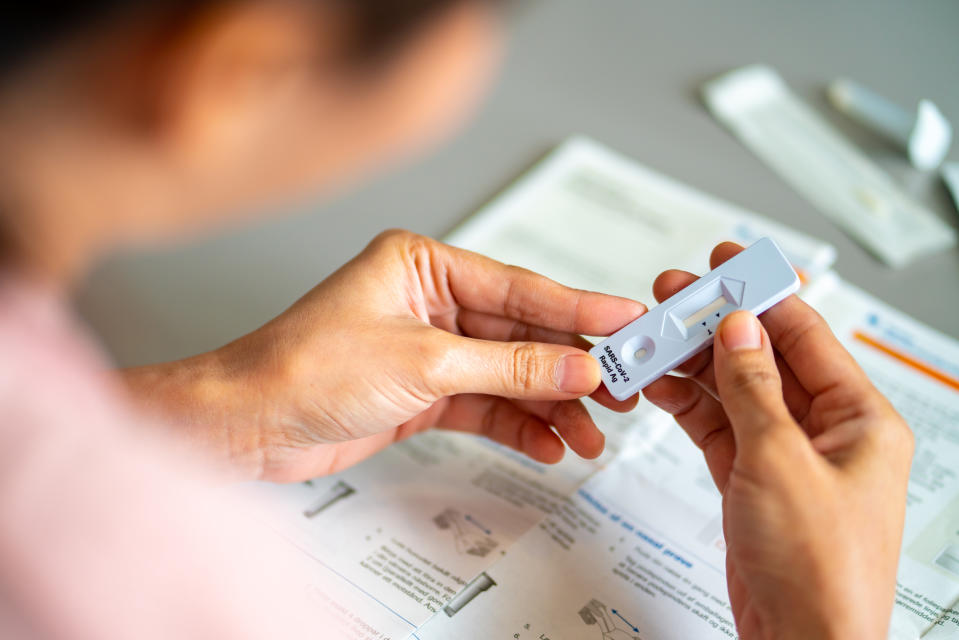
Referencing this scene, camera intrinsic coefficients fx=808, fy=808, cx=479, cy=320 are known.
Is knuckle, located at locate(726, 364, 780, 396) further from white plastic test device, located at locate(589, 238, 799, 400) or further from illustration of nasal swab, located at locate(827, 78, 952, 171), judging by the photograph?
illustration of nasal swab, located at locate(827, 78, 952, 171)

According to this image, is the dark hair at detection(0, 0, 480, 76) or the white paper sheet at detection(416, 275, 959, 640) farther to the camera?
the white paper sheet at detection(416, 275, 959, 640)

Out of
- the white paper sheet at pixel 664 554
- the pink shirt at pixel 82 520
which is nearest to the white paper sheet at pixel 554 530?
the white paper sheet at pixel 664 554

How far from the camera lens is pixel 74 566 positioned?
37 centimetres

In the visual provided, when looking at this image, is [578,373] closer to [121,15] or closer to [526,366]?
[526,366]

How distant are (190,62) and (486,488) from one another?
21.1 inches

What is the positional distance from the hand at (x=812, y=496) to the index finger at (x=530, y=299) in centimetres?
12

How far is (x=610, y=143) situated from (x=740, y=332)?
571 millimetres

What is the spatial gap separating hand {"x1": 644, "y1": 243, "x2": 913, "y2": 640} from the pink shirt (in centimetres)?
33

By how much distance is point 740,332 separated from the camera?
60 centimetres

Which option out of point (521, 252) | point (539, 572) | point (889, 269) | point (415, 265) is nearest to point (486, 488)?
point (539, 572)

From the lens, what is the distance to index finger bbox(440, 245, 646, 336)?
2.35 feet

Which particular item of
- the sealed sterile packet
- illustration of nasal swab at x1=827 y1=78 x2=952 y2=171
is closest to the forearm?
the sealed sterile packet

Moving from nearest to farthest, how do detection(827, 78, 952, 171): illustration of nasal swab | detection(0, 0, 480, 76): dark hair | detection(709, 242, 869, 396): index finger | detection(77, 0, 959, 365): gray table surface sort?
1. detection(0, 0, 480, 76): dark hair
2. detection(709, 242, 869, 396): index finger
3. detection(77, 0, 959, 365): gray table surface
4. detection(827, 78, 952, 171): illustration of nasal swab

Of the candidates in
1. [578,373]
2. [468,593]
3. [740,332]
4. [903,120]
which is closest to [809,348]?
[740,332]
